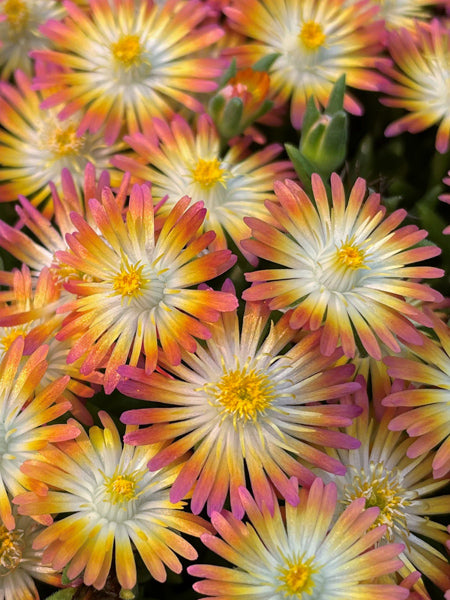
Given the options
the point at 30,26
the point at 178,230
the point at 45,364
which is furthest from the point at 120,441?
the point at 30,26

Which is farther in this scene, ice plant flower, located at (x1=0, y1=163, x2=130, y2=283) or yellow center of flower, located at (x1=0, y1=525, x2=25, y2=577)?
ice plant flower, located at (x1=0, y1=163, x2=130, y2=283)

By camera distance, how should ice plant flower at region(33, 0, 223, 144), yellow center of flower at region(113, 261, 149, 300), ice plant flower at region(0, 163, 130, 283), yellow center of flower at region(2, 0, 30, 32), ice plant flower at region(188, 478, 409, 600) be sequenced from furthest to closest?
yellow center of flower at region(2, 0, 30, 32) < ice plant flower at region(33, 0, 223, 144) < ice plant flower at region(0, 163, 130, 283) < yellow center of flower at region(113, 261, 149, 300) < ice plant flower at region(188, 478, 409, 600)

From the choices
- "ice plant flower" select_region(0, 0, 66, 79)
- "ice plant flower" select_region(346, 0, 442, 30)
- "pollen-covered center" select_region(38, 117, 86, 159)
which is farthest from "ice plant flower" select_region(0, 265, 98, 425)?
"ice plant flower" select_region(346, 0, 442, 30)

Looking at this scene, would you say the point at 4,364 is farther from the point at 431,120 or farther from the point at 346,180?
the point at 431,120

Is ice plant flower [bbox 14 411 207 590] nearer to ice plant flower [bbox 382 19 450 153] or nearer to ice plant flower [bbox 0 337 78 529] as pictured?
ice plant flower [bbox 0 337 78 529]

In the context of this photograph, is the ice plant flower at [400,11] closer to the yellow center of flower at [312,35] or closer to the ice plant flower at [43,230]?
the yellow center of flower at [312,35]

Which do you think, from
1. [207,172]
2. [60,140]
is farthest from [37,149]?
[207,172]

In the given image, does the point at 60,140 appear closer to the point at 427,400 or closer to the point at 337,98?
the point at 337,98
